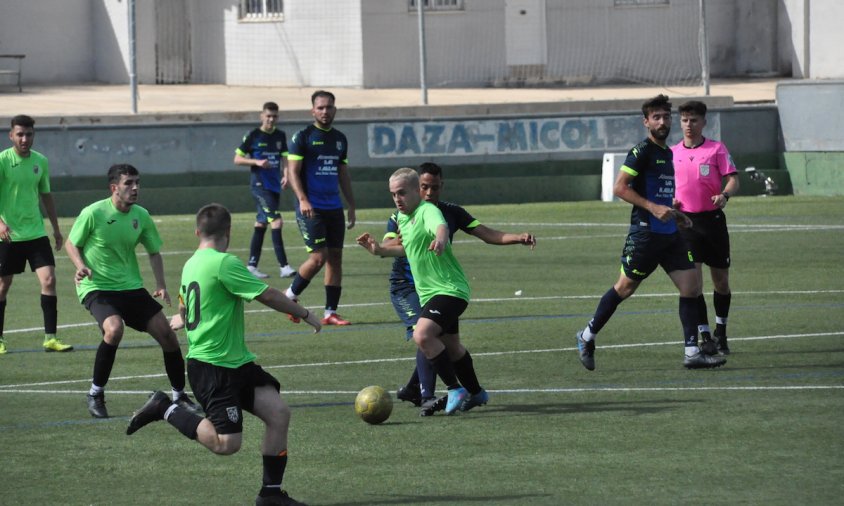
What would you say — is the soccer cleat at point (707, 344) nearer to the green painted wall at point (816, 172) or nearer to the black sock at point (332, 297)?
the black sock at point (332, 297)

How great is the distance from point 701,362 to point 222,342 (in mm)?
5265

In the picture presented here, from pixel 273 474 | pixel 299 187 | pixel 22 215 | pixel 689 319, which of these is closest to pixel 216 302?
pixel 273 474

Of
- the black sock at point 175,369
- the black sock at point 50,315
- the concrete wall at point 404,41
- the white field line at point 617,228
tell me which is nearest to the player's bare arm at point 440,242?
the black sock at point 175,369

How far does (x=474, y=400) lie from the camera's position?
1064cm

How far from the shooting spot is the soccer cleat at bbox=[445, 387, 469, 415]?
10.6 meters

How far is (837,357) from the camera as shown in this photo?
493 inches

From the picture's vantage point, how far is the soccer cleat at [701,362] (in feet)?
40.1

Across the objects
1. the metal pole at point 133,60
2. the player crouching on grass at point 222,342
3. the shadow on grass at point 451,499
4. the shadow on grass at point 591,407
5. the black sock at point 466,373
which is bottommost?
the shadow on grass at point 451,499

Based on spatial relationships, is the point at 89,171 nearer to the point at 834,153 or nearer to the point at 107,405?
the point at 834,153

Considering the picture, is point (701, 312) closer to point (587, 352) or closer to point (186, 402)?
point (587, 352)

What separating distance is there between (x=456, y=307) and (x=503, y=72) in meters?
25.7

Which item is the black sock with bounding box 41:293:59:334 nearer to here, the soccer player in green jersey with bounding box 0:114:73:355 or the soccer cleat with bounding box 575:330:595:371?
the soccer player in green jersey with bounding box 0:114:73:355

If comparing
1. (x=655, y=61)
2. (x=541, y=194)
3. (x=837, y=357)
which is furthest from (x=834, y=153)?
(x=837, y=357)

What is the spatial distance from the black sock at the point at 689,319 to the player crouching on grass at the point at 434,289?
233 centimetres
